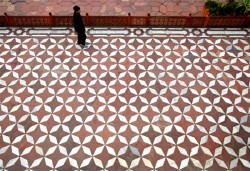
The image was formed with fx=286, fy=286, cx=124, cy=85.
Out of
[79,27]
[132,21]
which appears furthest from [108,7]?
[79,27]

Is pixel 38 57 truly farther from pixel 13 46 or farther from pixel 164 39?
pixel 164 39

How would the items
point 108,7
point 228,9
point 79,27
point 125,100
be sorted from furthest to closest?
point 108,7 < point 228,9 < point 79,27 < point 125,100

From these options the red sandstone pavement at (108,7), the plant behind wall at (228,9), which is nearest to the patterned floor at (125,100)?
the plant behind wall at (228,9)

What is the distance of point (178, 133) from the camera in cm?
621

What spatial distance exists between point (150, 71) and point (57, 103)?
8.03 feet

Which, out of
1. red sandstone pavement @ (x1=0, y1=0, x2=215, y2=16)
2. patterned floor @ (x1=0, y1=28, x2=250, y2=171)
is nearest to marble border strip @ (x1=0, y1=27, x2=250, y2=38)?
patterned floor @ (x1=0, y1=28, x2=250, y2=171)

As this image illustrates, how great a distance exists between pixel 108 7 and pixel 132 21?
1.22 meters

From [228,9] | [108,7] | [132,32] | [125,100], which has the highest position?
[228,9]

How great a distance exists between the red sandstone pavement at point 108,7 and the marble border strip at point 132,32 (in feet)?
2.54

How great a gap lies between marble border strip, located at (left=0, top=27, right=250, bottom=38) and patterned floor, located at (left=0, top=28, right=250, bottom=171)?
3cm

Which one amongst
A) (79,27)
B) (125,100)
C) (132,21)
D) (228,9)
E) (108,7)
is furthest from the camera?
(108,7)

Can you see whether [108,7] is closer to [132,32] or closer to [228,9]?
[132,32]

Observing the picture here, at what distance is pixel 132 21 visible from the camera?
822 centimetres

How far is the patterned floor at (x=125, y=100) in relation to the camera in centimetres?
588
